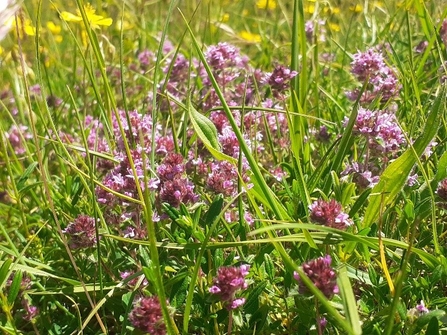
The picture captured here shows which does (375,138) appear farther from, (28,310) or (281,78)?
(28,310)

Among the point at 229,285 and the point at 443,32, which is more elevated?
the point at 443,32

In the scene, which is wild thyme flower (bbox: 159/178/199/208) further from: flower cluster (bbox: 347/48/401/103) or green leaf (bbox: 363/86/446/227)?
flower cluster (bbox: 347/48/401/103)

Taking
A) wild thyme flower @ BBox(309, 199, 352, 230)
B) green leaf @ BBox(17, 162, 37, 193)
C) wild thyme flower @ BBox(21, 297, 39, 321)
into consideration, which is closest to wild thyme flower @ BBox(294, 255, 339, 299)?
wild thyme flower @ BBox(309, 199, 352, 230)

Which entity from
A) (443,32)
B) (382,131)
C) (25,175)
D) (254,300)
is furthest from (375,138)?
(25,175)

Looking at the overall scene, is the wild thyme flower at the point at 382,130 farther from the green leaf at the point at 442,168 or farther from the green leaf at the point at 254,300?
the green leaf at the point at 254,300

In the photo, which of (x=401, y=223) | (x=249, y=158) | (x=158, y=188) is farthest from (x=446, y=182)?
(x=158, y=188)

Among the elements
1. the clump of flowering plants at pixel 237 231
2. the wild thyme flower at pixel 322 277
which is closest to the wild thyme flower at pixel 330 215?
the clump of flowering plants at pixel 237 231
